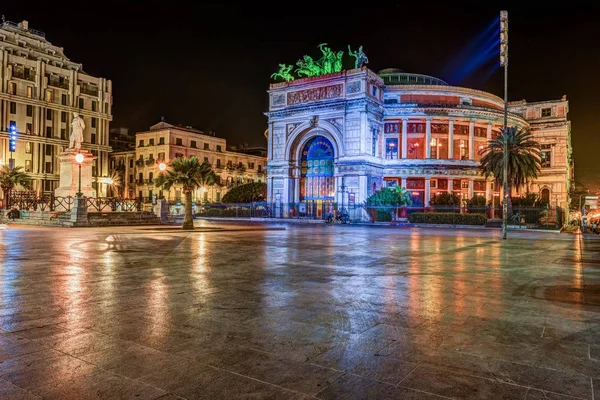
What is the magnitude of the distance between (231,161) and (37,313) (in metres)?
85.2

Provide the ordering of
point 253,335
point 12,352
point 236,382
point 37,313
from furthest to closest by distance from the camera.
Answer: point 37,313 < point 253,335 < point 12,352 < point 236,382

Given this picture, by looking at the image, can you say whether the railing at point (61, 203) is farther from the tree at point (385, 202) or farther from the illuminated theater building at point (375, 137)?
the illuminated theater building at point (375, 137)

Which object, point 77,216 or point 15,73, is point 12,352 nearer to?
point 77,216

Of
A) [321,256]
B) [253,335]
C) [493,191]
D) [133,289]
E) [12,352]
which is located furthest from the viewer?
[493,191]

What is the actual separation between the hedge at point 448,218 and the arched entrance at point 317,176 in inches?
565

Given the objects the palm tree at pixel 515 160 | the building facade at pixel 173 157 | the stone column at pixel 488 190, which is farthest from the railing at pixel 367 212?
the building facade at pixel 173 157

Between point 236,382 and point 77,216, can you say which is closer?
point 236,382

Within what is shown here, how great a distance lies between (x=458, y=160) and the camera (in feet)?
202

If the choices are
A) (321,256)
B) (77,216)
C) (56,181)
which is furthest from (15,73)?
(321,256)

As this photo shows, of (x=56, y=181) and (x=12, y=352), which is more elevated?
Answer: (x=56, y=181)

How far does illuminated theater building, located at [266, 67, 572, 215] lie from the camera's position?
5706 cm

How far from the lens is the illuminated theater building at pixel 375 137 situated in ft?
187

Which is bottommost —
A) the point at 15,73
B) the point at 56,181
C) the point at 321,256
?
the point at 321,256

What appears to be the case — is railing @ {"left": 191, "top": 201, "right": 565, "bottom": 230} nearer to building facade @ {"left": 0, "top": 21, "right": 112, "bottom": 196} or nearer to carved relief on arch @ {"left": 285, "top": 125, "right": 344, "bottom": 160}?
carved relief on arch @ {"left": 285, "top": 125, "right": 344, "bottom": 160}
